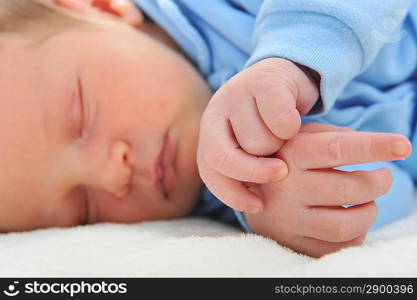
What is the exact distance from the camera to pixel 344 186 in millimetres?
647

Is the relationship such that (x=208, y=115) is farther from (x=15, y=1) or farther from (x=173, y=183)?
(x=15, y=1)

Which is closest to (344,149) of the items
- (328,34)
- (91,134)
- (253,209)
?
(253,209)

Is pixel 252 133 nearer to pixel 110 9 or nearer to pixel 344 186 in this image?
pixel 344 186

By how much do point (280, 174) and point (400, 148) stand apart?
16 centimetres

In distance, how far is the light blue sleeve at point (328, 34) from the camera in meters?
0.77

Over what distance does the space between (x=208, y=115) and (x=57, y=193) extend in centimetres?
35

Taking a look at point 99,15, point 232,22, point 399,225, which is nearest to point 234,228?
point 399,225

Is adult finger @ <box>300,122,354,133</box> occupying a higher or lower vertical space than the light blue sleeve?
lower

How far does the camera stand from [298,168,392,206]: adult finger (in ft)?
2.10

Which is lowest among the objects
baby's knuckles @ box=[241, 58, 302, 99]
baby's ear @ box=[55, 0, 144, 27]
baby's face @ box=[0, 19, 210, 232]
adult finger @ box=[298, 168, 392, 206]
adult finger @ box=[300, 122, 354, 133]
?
baby's face @ box=[0, 19, 210, 232]

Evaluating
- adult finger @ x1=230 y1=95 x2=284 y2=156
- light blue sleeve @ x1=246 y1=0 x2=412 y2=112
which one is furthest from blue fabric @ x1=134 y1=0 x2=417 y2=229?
adult finger @ x1=230 y1=95 x2=284 y2=156

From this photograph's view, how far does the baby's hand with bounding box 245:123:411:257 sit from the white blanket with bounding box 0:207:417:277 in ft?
0.12

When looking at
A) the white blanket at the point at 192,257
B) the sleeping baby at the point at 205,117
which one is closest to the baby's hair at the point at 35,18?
the sleeping baby at the point at 205,117

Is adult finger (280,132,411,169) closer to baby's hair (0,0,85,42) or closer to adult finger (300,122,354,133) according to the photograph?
adult finger (300,122,354,133)
